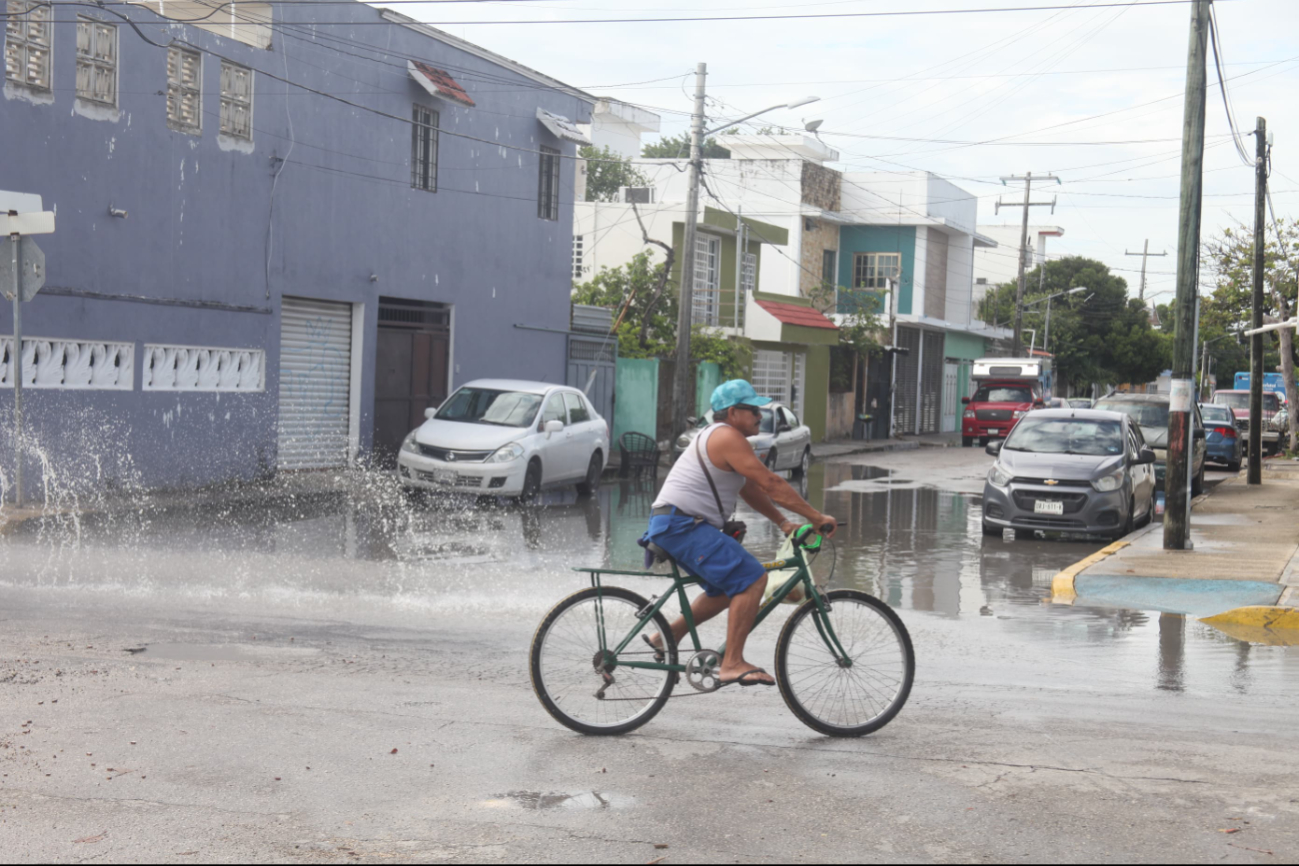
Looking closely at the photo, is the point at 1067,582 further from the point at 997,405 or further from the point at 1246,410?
the point at 1246,410

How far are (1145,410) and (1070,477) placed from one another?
28.8 feet

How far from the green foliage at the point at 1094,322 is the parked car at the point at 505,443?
54.8 m

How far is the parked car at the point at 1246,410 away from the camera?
39625 millimetres

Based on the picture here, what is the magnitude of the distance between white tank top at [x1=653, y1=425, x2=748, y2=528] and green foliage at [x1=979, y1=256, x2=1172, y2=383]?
67.5 m

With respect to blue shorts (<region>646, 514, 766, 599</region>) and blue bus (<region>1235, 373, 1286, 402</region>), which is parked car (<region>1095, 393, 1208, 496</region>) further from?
blue bus (<region>1235, 373, 1286, 402</region>)

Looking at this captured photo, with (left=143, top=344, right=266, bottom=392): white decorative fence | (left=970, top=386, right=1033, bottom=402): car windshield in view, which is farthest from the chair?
(left=970, top=386, right=1033, bottom=402): car windshield

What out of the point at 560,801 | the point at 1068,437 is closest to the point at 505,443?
the point at 1068,437

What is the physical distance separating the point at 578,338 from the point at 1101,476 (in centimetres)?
1451

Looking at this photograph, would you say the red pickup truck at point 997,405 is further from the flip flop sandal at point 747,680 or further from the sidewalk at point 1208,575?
the flip flop sandal at point 747,680

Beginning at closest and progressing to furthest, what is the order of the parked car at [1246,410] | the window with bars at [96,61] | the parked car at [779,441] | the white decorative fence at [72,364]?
1. the white decorative fence at [72,364]
2. the window with bars at [96,61]
3. the parked car at [779,441]
4. the parked car at [1246,410]

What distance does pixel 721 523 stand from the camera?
6.61 m

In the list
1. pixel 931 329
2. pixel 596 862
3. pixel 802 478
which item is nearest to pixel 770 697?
pixel 596 862

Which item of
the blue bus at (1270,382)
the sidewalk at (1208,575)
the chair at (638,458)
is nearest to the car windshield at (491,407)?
the chair at (638,458)

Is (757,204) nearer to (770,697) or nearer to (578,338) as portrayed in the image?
(578,338)
